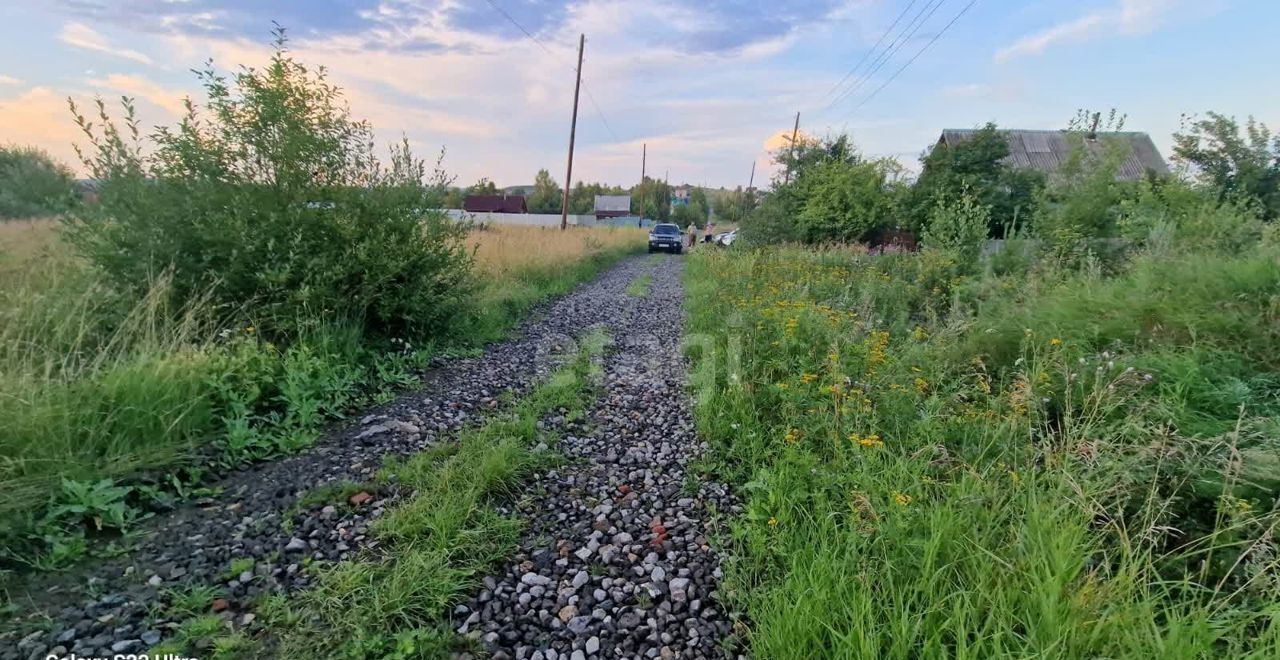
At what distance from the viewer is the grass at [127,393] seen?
8.99 ft

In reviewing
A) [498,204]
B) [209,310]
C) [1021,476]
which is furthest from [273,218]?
[498,204]

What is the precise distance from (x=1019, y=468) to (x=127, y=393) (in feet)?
17.4

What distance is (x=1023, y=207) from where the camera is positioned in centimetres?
1634

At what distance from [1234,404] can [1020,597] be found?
2.47m

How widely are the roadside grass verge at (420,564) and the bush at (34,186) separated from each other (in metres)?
4.71

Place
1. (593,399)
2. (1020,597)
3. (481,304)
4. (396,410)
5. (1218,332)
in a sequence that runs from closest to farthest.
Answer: (1020,597), (1218,332), (396,410), (593,399), (481,304)

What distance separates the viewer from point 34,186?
613 cm

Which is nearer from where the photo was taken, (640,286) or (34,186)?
(34,186)

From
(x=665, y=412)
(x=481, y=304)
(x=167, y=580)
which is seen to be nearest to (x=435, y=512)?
(x=167, y=580)

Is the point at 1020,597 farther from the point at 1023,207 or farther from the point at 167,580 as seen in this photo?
the point at 1023,207

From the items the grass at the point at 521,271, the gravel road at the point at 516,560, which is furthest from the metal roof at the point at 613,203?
the gravel road at the point at 516,560

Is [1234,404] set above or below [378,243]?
below

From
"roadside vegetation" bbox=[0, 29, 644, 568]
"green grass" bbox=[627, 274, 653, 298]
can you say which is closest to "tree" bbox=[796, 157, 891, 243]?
"green grass" bbox=[627, 274, 653, 298]

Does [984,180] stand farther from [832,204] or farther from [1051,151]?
[1051,151]
